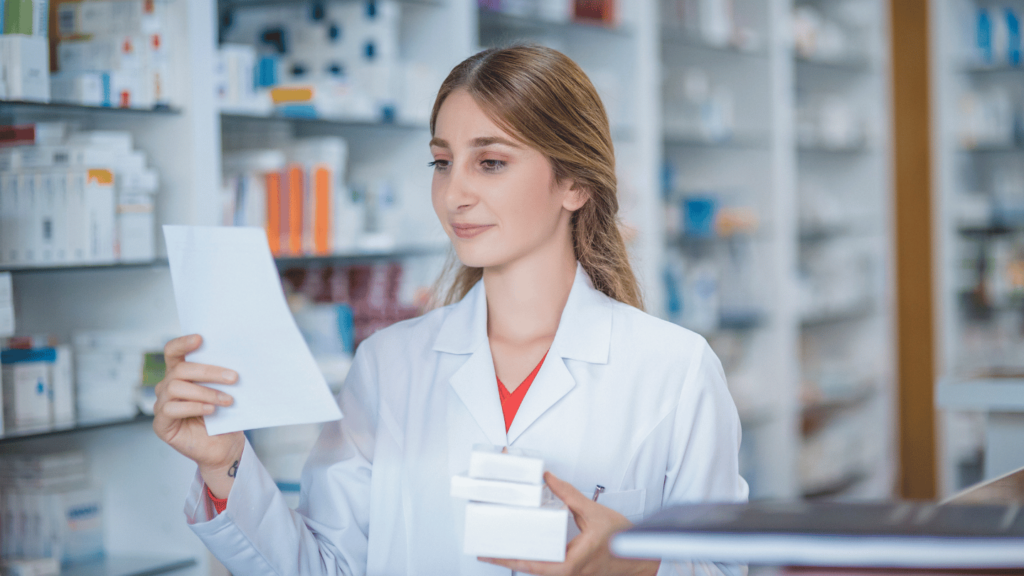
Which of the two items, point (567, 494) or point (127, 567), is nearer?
point (567, 494)

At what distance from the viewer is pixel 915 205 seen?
5.48 metres

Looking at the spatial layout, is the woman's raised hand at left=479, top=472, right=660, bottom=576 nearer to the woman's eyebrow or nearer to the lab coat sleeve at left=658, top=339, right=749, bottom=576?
the lab coat sleeve at left=658, top=339, right=749, bottom=576

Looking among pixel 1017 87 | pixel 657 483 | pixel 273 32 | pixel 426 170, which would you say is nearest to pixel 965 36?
pixel 1017 87

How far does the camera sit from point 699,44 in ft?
15.0

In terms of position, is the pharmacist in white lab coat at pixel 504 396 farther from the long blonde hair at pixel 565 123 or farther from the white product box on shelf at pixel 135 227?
the white product box on shelf at pixel 135 227

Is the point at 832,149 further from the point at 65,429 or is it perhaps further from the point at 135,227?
the point at 65,429

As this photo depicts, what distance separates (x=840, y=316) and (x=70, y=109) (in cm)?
414

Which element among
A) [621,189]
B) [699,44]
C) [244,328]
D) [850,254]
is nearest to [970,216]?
[850,254]

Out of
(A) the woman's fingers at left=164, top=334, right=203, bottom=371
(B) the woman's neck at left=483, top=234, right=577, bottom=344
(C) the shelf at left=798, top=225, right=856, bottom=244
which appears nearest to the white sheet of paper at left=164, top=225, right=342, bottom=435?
(A) the woman's fingers at left=164, top=334, right=203, bottom=371

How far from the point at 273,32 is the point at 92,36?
767 millimetres

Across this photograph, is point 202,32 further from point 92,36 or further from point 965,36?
point 965,36

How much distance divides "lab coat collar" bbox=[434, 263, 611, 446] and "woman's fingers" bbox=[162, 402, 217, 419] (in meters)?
0.44

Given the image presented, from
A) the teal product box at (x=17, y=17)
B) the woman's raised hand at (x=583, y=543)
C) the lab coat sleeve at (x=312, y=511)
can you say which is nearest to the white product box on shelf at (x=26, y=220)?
the teal product box at (x=17, y=17)

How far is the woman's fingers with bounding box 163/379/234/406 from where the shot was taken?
4.25 feet
